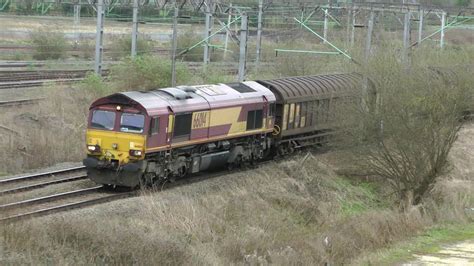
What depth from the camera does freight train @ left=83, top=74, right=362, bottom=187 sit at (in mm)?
20672

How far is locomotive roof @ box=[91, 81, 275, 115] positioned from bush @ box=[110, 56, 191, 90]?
8495 millimetres

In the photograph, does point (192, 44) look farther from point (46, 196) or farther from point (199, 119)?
point (46, 196)

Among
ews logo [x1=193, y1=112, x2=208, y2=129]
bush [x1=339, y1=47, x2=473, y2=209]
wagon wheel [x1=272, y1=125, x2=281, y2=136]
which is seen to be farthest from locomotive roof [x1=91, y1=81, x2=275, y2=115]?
bush [x1=339, y1=47, x2=473, y2=209]

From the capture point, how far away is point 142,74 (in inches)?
1372

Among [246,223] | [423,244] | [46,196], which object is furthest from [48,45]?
[423,244]

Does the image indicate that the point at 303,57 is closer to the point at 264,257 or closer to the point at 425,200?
the point at 425,200

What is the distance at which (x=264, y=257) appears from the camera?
726 inches

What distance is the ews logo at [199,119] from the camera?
22641 mm

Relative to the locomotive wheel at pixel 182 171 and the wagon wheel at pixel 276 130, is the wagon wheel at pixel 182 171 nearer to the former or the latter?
the locomotive wheel at pixel 182 171

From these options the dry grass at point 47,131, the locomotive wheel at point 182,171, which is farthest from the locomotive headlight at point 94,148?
the dry grass at point 47,131

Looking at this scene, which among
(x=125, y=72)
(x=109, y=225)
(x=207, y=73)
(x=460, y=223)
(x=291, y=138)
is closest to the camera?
(x=109, y=225)

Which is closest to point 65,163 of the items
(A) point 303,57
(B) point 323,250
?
(B) point 323,250

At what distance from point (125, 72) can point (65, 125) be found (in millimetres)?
6632

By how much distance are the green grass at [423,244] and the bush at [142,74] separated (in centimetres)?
1478
